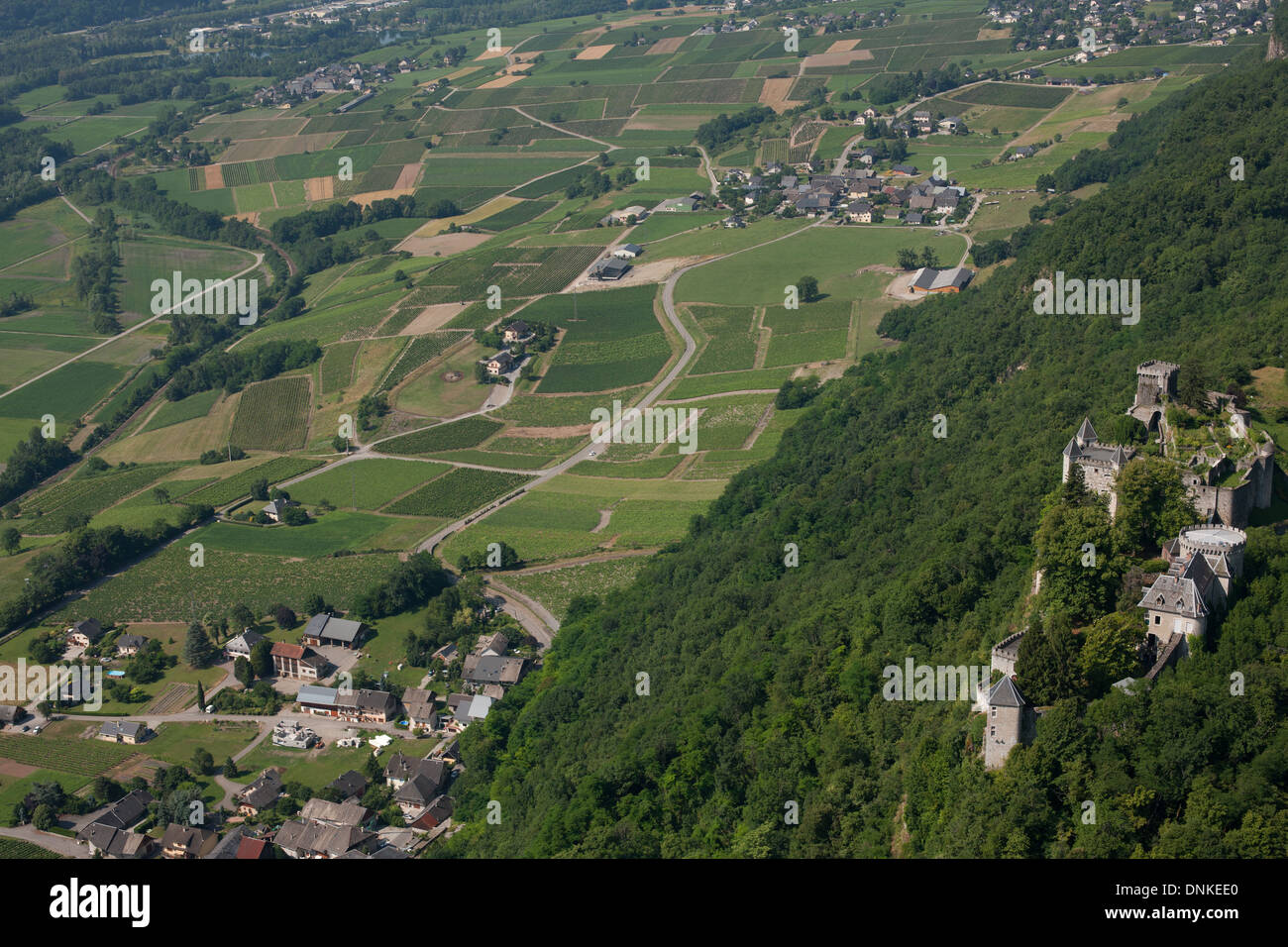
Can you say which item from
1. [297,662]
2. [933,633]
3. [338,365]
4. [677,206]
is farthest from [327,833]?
[677,206]

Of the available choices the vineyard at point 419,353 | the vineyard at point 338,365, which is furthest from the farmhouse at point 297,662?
the vineyard at point 338,365

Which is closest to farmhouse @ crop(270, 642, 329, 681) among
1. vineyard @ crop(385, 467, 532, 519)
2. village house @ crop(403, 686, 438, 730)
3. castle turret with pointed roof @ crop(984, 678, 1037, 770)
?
village house @ crop(403, 686, 438, 730)

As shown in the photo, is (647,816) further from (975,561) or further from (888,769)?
(975,561)

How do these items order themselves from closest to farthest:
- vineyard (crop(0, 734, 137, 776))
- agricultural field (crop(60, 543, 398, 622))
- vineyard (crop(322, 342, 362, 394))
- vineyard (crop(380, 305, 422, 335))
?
vineyard (crop(0, 734, 137, 776))
agricultural field (crop(60, 543, 398, 622))
vineyard (crop(322, 342, 362, 394))
vineyard (crop(380, 305, 422, 335))

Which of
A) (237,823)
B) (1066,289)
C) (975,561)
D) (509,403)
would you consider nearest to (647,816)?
(975,561)

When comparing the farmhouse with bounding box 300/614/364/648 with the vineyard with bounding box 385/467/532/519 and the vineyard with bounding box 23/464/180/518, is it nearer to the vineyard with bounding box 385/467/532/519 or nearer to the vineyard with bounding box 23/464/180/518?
the vineyard with bounding box 385/467/532/519

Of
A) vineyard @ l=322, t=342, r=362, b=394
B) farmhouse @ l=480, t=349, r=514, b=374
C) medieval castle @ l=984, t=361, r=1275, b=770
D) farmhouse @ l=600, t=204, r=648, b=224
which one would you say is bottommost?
vineyard @ l=322, t=342, r=362, b=394
